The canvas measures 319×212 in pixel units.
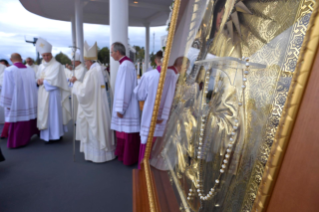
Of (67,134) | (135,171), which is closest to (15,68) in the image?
(67,134)

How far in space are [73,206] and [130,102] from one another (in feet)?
5.77

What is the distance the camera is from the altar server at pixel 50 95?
14.6 feet

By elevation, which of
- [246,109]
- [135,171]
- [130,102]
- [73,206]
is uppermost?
[246,109]

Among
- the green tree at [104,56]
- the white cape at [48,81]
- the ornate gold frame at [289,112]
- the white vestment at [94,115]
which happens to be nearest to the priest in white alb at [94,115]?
the white vestment at [94,115]

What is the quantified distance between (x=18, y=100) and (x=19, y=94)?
14 cm

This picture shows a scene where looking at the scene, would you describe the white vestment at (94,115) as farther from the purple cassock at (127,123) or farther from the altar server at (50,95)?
the altar server at (50,95)

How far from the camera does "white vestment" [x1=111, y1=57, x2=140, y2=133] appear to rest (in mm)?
3275

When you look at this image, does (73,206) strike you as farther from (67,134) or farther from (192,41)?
(67,134)

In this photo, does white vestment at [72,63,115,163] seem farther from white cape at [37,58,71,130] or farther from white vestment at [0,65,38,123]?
white vestment at [0,65,38,123]

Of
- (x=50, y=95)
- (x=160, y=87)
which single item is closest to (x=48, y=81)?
(x=50, y=95)

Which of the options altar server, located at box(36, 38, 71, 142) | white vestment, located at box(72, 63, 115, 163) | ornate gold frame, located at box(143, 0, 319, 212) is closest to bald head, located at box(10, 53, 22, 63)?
altar server, located at box(36, 38, 71, 142)

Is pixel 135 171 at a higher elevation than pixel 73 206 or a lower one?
higher

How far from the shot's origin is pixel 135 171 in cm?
213

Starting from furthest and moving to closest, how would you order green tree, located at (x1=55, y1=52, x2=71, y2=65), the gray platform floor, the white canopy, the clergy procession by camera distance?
green tree, located at (x1=55, y1=52, x2=71, y2=65) → the white canopy → the clergy procession → the gray platform floor
